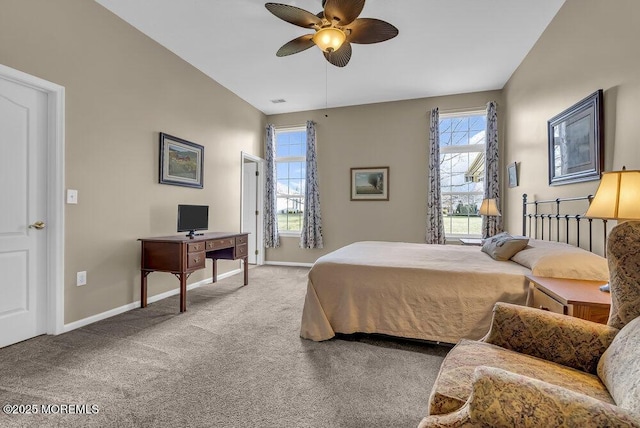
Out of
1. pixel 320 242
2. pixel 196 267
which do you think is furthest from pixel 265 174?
pixel 196 267

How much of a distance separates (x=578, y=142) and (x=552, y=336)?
2.02 metres

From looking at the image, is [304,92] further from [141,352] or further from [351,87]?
[141,352]

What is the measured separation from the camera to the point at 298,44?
2.82m

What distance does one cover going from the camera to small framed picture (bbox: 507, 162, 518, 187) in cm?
413

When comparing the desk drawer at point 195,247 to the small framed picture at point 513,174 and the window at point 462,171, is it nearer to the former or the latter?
the window at point 462,171

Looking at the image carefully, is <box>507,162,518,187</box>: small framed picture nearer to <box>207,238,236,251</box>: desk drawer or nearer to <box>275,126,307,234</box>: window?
<box>275,126,307,234</box>: window

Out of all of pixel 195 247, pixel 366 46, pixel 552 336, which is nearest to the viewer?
pixel 552 336

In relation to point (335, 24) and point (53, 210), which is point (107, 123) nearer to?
point (53, 210)

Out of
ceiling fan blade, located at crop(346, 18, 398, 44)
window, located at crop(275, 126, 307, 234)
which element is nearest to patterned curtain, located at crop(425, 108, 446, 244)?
window, located at crop(275, 126, 307, 234)

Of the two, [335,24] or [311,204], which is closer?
[335,24]

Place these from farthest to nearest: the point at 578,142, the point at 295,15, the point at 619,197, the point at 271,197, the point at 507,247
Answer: the point at 271,197, the point at 507,247, the point at 578,142, the point at 295,15, the point at 619,197

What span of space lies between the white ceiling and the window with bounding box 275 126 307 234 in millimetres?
→ 1064

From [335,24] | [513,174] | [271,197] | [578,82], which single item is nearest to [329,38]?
[335,24]

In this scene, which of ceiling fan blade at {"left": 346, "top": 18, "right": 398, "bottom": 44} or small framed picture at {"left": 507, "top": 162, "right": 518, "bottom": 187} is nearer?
ceiling fan blade at {"left": 346, "top": 18, "right": 398, "bottom": 44}
